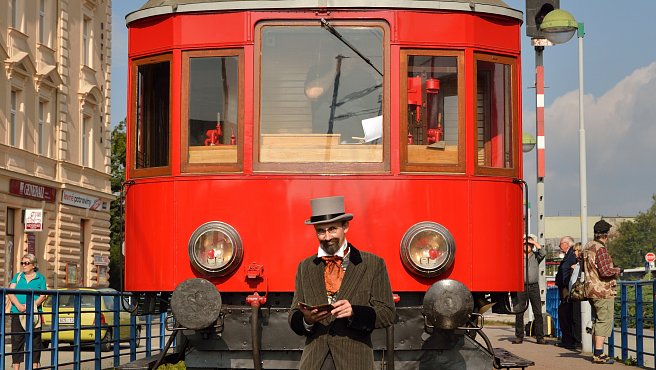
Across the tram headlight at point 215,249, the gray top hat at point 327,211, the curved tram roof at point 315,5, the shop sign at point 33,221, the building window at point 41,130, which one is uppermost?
the building window at point 41,130

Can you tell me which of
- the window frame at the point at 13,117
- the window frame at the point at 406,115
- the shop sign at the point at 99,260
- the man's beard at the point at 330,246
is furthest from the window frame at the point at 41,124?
the man's beard at the point at 330,246

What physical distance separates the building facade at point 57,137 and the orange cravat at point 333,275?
27219mm

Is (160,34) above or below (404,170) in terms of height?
above

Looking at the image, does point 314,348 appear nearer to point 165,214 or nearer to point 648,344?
point 165,214

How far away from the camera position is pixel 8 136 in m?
37.3

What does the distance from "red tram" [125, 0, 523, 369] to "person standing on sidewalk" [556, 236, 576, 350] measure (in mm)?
9923

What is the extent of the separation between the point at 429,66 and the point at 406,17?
0.43m

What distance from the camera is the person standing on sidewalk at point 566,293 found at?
20.4 meters

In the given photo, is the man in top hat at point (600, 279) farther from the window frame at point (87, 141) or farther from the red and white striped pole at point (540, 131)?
the window frame at point (87, 141)

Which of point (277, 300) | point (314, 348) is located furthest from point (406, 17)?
point (314, 348)

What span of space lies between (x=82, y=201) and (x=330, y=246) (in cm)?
3794

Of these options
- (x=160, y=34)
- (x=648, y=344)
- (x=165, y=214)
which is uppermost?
(x=160, y=34)

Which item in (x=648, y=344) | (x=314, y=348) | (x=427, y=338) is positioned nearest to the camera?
(x=314, y=348)

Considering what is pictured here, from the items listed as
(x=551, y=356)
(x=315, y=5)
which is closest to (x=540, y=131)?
(x=551, y=356)
